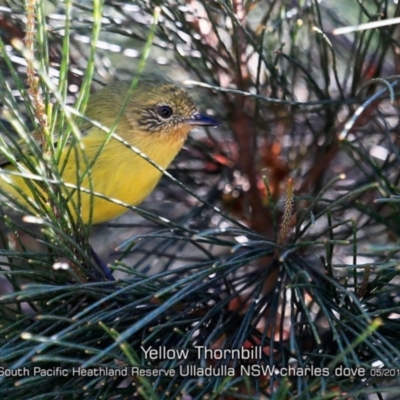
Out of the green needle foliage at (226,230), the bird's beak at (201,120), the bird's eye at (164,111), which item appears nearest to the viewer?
the green needle foliage at (226,230)

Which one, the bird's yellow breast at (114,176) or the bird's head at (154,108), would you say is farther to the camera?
the bird's head at (154,108)

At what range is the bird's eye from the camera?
256 cm

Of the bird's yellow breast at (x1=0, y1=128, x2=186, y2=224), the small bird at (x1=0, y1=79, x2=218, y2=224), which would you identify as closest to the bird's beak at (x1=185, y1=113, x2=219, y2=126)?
the small bird at (x1=0, y1=79, x2=218, y2=224)

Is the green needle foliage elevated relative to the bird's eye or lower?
lower

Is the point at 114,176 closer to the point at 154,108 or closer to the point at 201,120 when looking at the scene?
the point at 201,120

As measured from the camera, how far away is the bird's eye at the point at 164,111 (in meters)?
2.56

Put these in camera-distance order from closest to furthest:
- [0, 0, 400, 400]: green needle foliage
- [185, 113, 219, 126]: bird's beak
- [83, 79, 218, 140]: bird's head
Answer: [0, 0, 400, 400]: green needle foliage
[185, 113, 219, 126]: bird's beak
[83, 79, 218, 140]: bird's head

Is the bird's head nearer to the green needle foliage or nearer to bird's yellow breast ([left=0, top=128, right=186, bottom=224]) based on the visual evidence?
the green needle foliage

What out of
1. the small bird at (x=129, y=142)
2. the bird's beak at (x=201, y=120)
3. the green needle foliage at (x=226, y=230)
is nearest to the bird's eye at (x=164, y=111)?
the small bird at (x=129, y=142)

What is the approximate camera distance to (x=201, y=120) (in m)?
2.21

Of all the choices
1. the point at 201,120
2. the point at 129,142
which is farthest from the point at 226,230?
the point at 129,142

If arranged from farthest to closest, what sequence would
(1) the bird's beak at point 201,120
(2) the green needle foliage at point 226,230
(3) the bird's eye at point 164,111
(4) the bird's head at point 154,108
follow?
(3) the bird's eye at point 164,111 < (4) the bird's head at point 154,108 < (1) the bird's beak at point 201,120 < (2) the green needle foliage at point 226,230

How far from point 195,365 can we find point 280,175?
0.82 m

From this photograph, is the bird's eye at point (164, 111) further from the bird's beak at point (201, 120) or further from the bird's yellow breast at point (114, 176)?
the bird's yellow breast at point (114, 176)
